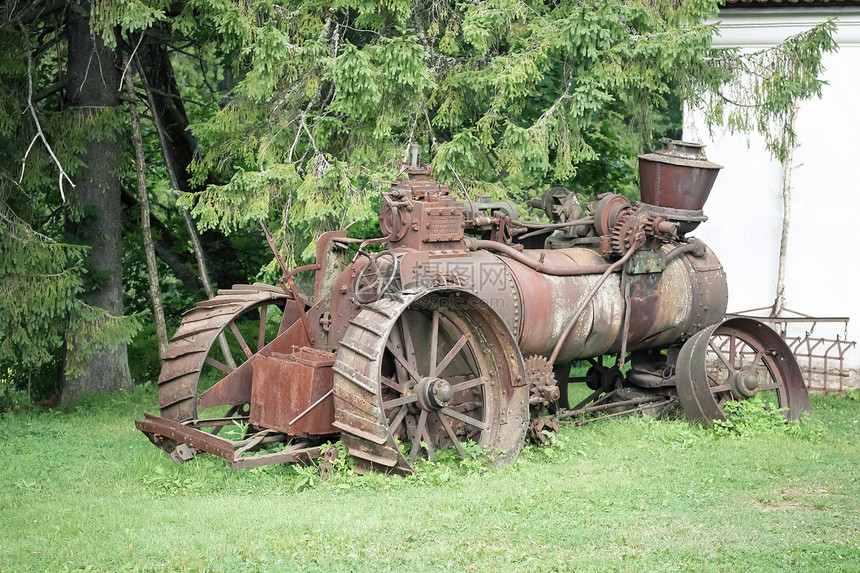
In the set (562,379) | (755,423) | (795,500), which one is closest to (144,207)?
(562,379)

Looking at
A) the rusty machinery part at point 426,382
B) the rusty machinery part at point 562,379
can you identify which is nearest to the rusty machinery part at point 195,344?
the rusty machinery part at point 426,382

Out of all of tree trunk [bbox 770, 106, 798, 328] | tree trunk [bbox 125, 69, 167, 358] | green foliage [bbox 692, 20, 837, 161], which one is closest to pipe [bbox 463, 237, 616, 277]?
green foliage [bbox 692, 20, 837, 161]

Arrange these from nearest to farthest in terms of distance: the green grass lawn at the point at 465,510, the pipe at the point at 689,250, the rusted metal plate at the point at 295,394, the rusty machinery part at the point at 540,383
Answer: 1. the green grass lawn at the point at 465,510
2. the rusted metal plate at the point at 295,394
3. the rusty machinery part at the point at 540,383
4. the pipe at the point at 689,250

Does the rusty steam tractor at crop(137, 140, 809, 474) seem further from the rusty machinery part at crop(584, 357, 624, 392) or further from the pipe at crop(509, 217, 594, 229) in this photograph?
the rusty machinery part at crop(584, 357, 624, 392)

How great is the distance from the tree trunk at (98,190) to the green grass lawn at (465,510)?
240cm

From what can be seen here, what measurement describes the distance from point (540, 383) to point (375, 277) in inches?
64.2

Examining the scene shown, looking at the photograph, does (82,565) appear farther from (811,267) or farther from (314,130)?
(811,267)

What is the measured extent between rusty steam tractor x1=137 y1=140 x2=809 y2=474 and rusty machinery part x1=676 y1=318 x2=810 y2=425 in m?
0.01

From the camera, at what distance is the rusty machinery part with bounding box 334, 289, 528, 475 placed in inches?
262

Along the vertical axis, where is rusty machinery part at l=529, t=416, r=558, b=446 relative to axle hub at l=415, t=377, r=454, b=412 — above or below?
below

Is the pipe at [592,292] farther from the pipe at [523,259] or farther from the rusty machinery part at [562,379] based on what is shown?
the rusty machinery part at [562,379]

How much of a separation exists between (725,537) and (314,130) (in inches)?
234

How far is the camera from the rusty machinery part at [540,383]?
790cm

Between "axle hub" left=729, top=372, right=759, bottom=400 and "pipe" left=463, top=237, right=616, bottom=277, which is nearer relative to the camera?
"pipe" left=463, top=237, right=616, bottom=277
